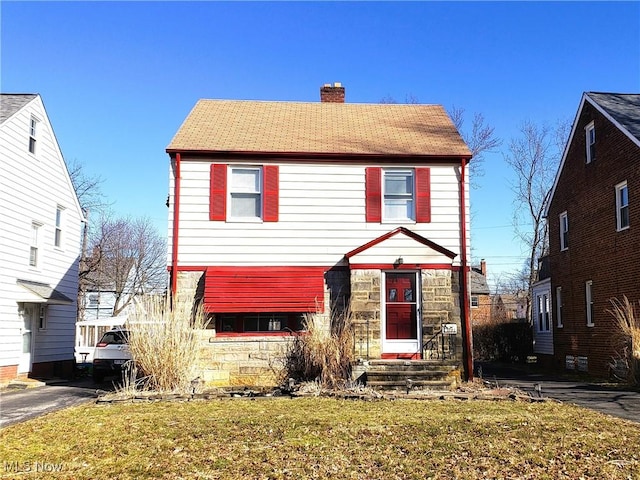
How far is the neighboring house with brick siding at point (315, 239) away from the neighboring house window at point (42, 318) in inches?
262

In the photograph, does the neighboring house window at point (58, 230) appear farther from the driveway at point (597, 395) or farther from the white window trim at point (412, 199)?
the driveway at point (597, 395)

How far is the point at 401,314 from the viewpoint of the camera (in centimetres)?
1422

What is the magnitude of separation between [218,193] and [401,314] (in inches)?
213

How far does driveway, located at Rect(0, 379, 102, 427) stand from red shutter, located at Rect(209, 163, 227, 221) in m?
5.01

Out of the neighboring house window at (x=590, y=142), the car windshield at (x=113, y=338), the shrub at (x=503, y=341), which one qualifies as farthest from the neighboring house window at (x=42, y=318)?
the shrub at (x=503, y=341)

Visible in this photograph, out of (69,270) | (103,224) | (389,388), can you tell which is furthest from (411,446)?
(103,224)

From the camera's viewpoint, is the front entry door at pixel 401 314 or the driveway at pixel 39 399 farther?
the front entry door at pixel 401 314

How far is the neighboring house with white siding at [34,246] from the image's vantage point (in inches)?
633

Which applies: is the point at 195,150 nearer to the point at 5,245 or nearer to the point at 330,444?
the point at 5,245

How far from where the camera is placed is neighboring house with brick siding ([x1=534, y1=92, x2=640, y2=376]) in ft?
55.5

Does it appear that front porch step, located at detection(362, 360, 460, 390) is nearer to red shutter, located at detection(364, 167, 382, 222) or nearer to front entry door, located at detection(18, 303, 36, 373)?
red shutter, located at detection(364, 167, 382, 222)

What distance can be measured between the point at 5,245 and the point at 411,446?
13296mm

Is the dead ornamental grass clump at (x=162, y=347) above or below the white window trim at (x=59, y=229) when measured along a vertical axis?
below

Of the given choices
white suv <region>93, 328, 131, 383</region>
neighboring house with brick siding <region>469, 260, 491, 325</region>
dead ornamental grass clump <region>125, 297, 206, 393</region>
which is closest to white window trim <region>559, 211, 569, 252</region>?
dead ornamental grass clump <region>125, 297, 206, 393</region>
